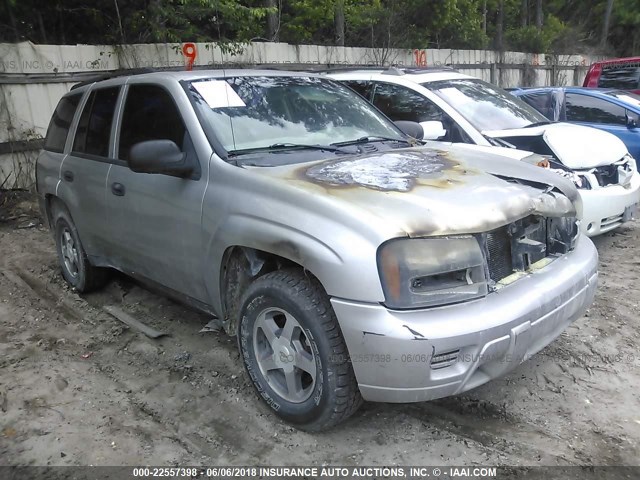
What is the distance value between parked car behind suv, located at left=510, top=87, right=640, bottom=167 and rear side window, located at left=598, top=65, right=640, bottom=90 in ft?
9.93

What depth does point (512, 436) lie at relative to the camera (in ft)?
9.41

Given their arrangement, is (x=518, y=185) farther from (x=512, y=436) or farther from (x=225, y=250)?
(x=225, y=250)

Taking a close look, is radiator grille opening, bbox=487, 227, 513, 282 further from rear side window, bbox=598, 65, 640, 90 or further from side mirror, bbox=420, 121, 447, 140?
rear side window, bbox=598, 65, 640, 90

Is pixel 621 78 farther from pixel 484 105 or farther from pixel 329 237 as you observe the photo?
pixel 329 237

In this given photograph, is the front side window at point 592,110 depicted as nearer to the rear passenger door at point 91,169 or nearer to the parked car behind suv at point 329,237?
the parked car behind suv at point 329,237

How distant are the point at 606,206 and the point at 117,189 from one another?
4416 mm

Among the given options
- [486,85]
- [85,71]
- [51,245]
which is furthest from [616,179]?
[85,71]

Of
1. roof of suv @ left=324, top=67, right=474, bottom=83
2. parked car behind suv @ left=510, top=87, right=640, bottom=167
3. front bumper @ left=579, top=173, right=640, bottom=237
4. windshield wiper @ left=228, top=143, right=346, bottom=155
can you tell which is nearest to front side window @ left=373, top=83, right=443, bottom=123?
roof of suv @ left=324, top=67, right=474, bottom=83

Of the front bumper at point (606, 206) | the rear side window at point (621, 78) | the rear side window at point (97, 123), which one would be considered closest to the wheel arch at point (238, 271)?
the rear side window at point (97, 123)

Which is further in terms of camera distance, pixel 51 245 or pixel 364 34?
pixel 364 34

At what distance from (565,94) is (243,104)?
643 cm

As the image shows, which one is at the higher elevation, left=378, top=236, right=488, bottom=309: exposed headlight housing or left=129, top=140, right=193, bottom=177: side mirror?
left=129, top=140, right=193, bottom=177: side mirror

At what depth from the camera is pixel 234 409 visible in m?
3.20

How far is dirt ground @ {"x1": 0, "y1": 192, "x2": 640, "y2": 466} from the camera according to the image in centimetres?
279
